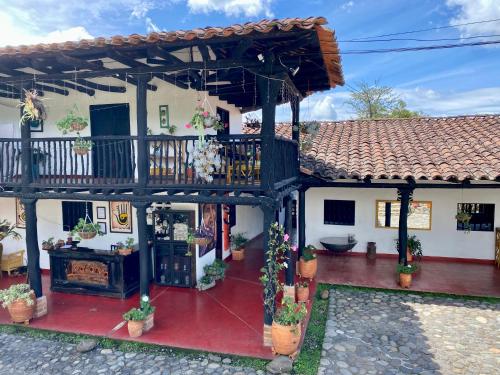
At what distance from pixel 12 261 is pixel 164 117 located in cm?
698

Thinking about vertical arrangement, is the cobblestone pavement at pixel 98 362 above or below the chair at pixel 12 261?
Answer: below

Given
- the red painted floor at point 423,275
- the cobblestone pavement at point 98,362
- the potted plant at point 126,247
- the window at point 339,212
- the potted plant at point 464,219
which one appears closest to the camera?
the cobblestone pavement at point 98,362

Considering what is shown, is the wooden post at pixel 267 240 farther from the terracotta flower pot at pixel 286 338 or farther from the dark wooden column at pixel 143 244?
the dark wooden column at pixel 143 244

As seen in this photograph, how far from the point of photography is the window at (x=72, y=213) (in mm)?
10891

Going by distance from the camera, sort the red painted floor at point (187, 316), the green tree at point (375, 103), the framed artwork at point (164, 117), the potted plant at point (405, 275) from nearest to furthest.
→ 1. the red painted floor at point (187, 316)
2. the framed artwork at point (164, 117)
3. the potted plant at point (405, 275)
4. the green tree at point (375, 103)

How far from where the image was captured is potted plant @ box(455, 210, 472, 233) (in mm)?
12016

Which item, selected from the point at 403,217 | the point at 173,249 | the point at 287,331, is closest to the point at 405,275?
the point at 403,217

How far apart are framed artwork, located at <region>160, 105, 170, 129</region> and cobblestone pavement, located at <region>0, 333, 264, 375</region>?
5500 millimetres

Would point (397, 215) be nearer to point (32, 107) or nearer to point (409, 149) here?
point (409, 149)

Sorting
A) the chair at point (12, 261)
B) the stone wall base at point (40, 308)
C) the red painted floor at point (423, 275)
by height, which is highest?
the chair at point (12, 261)

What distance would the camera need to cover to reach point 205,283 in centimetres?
1001

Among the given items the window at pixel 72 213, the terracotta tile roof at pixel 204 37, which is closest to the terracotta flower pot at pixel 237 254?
the window at pixel 72 213

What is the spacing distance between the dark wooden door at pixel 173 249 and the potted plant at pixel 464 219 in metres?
8.98

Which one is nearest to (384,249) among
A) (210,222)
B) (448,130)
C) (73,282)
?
(448,130)
